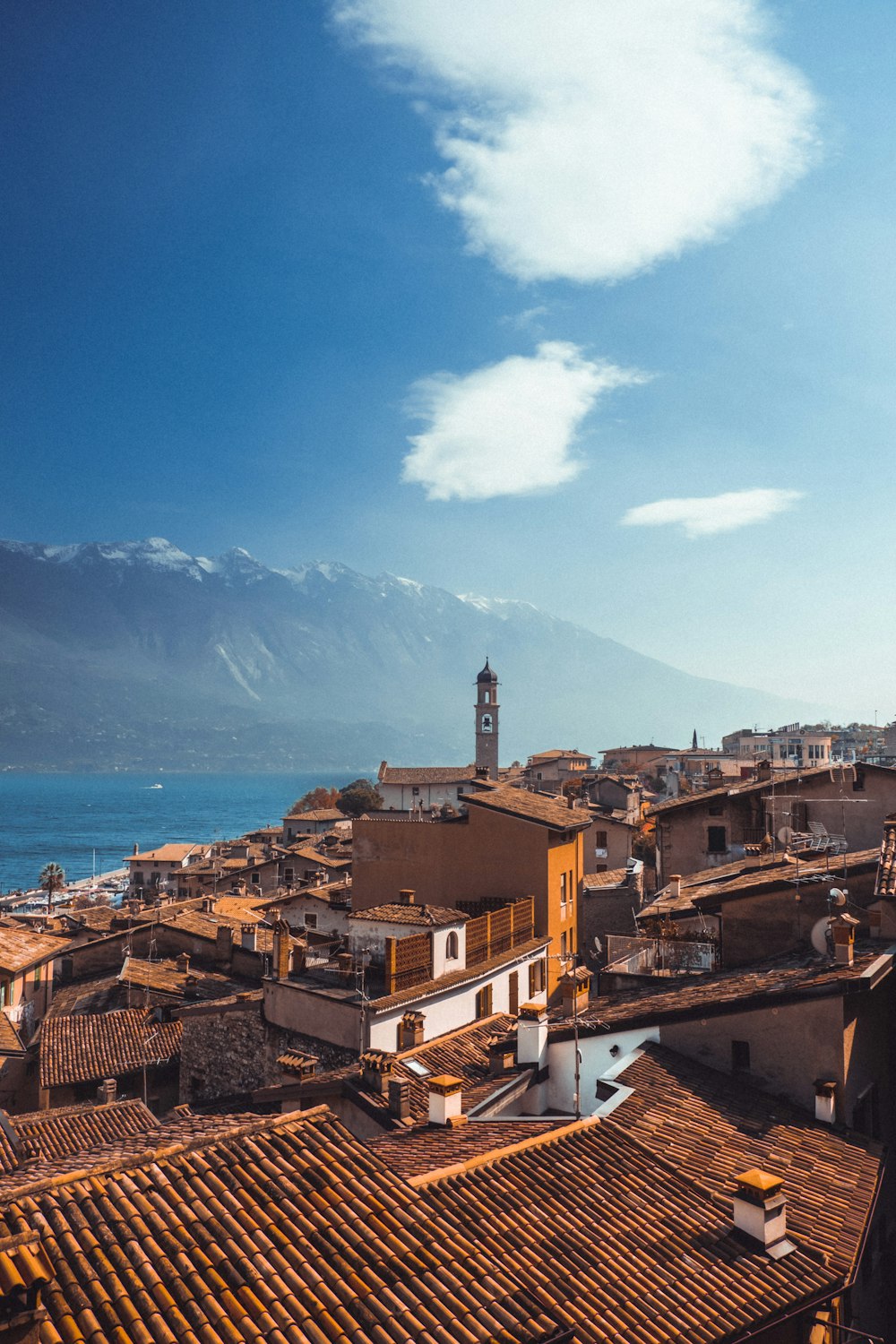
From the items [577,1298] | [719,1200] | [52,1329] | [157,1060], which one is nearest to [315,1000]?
[157,1060]

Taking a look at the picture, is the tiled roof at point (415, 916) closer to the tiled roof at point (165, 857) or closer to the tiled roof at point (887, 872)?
the tiled roof at point (887, 872)

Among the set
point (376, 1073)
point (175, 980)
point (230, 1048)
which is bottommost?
point (175, 980)

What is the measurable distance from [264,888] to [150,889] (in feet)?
76.7

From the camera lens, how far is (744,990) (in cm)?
1305

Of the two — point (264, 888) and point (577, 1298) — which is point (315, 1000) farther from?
point (264, 888)

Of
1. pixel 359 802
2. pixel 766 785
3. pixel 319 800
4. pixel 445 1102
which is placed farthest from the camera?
pixel 319 800

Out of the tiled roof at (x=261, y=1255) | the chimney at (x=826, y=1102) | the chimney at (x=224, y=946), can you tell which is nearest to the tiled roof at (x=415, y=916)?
the chimney at (x=826, y=1102)

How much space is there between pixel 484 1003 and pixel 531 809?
293 inches

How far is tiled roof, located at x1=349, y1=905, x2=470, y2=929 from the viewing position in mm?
22031

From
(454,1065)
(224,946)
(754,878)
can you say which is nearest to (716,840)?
(754,878)

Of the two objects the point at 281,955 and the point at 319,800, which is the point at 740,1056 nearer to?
the point at 281,955

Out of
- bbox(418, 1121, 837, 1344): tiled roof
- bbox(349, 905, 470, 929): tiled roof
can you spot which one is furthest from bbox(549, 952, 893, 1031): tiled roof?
bbox(349, 905, 470, 929): tiled roof

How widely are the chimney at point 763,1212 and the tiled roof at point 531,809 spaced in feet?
60.2

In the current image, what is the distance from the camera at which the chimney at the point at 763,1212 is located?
27.8 feet
